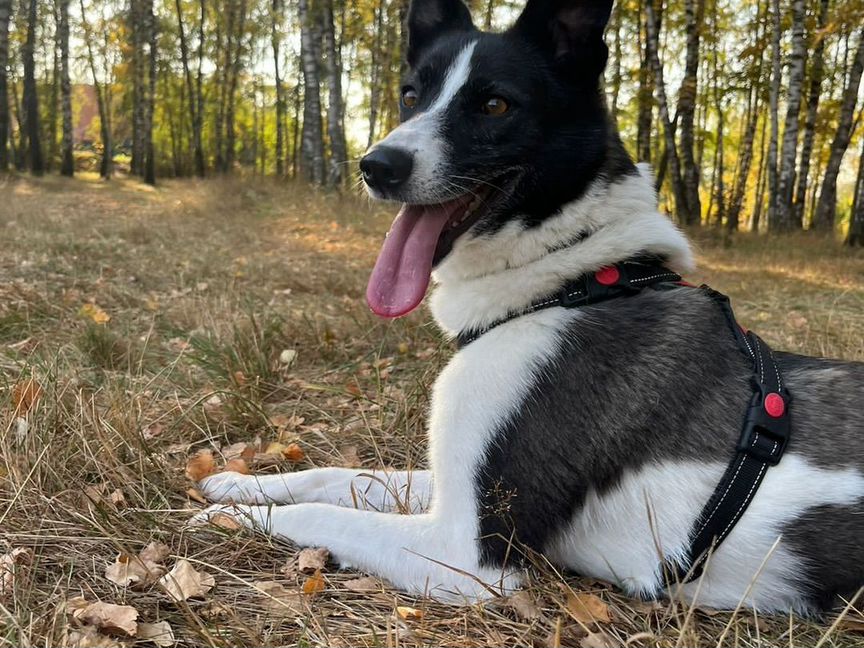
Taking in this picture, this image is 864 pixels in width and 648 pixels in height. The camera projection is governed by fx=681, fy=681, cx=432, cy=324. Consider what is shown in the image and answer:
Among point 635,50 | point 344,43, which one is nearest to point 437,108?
point 635,50

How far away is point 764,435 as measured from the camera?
175 centimetres

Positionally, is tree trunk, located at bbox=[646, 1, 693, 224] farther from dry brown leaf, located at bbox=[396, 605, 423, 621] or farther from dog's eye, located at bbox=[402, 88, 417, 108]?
dry brown leaf, located at bbox=[396, 605, 423, 621]

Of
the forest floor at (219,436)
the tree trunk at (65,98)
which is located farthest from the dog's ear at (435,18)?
the tree trunk at (65,98)

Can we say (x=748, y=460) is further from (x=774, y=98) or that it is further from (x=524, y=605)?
(x=774, y=98)

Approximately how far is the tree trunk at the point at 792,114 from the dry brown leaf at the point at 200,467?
478 inches

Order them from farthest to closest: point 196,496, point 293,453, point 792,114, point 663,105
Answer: point 663,105
point 792,114
point 293,453
point 196,496

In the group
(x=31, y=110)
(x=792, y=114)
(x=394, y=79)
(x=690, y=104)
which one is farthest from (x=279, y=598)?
(x=31, y=110)

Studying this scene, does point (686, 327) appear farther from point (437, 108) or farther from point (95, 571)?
point (95, 571)

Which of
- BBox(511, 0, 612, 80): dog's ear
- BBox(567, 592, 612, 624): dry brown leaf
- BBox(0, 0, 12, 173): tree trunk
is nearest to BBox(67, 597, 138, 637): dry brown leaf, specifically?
BBox(567, 592, 612, 624): dry brown leaf

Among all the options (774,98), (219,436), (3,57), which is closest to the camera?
(219,436)

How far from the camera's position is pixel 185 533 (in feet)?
6.86

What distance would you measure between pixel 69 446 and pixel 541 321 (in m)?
1.67

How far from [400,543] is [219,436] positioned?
1.32 m

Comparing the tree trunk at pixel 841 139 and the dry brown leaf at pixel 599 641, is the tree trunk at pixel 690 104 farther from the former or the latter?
the dry brown leaf at pixel 599 641
